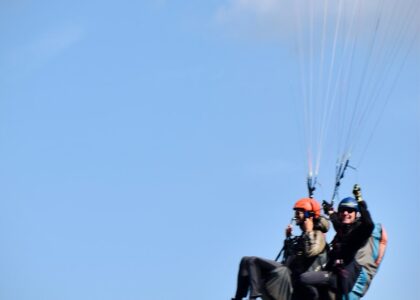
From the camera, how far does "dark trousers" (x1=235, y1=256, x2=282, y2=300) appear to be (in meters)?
47.0

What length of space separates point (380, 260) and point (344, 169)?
5.77ft

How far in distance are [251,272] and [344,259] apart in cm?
159

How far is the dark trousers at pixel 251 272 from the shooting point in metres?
47.0

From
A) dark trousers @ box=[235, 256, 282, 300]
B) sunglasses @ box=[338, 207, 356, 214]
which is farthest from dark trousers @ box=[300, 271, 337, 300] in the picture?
sunglasses @ box=[338, 207, 356, 214]

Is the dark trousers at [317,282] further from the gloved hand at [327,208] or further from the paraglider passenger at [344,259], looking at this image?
the gloved hand at [327,208]

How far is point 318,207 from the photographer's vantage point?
47156mm

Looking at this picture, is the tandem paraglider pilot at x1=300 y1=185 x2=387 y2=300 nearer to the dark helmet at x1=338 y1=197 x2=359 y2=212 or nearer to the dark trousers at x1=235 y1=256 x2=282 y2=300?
the dark helmet at x1=338 y1=197 x2=359 y2=212

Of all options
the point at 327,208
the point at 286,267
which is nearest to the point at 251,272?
the point at 286,267

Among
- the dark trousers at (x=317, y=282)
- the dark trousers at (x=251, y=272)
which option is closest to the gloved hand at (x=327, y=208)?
the dark trousers at (x=317, y=282)

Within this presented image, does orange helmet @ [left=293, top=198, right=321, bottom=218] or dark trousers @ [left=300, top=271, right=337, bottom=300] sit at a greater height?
orange helmet @ [left=293, top=198, right=321, bottom=218]

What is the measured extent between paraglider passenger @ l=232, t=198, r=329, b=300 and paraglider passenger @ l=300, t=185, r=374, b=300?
24 cm

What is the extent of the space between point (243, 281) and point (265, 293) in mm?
426

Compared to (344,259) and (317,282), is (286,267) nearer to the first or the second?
(317,282)

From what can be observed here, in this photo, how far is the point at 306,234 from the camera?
154 feet
